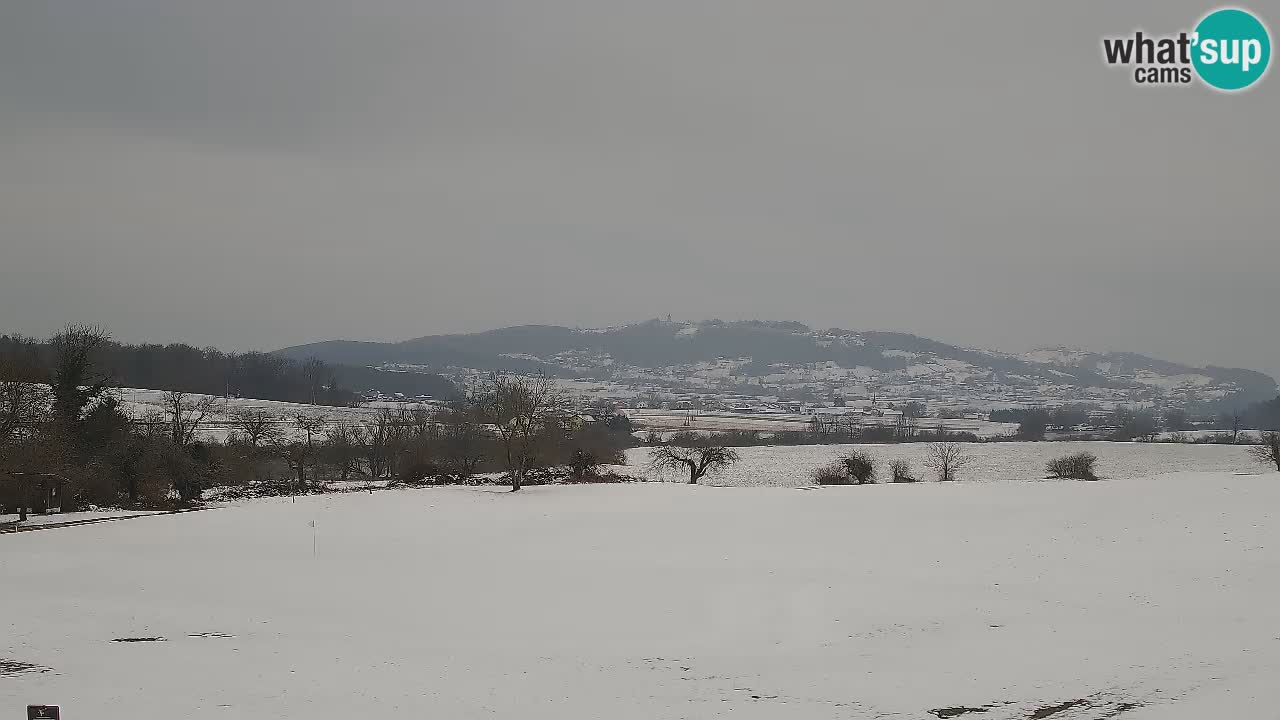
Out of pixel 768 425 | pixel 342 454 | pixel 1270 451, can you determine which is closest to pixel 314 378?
pixel 768 425

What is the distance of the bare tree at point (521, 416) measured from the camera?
1629 inches

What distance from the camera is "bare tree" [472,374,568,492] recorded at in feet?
136

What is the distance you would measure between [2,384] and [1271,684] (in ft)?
127

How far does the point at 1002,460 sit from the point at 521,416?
41167 millimetres

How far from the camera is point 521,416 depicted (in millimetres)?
41375

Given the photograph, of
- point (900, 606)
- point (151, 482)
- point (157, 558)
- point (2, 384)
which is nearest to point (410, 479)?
point (151, 482)

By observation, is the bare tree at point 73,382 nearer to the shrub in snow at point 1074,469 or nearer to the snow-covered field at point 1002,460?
the snow-covered field at point 1002,460

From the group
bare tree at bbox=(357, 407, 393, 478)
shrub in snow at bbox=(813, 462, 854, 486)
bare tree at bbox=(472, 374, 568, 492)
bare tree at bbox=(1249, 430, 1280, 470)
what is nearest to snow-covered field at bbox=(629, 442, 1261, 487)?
bare tree at bbox=(1249, 430, 1280, 470)

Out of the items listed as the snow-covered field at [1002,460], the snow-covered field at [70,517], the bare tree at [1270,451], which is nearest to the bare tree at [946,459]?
the snow-covered field at [1002,460]

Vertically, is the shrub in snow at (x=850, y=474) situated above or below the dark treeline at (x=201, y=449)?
below

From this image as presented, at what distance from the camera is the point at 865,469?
156ft

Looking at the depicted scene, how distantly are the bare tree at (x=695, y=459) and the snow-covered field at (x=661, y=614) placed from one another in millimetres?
19624

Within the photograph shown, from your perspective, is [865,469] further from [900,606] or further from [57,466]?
[57,466]

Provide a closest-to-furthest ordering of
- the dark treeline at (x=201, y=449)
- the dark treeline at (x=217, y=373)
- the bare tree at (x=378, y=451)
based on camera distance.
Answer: the dark treeline at (x=201, y=449) → the bare tree at (x=378, y=451) → the dark treeline at (x=217, y=373)
